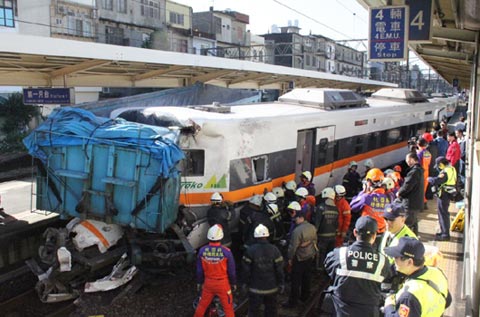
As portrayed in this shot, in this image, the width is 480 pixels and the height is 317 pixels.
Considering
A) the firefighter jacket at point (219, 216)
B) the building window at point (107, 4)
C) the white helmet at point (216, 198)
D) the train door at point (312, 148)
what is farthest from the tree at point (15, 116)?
the firefighter jacket at point (219, 216)

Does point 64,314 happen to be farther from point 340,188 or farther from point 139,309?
point 340,188

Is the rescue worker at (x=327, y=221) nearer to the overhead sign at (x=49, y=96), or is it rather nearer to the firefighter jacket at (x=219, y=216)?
the firefighter jacket at (x=219, y=216)

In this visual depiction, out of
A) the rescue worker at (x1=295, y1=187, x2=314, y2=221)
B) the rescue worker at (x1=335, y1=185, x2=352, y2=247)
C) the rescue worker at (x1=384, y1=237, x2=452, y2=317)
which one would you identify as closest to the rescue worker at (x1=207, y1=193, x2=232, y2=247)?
the rescue worker at (x1=295, y1=187, x2=314, y2=221)

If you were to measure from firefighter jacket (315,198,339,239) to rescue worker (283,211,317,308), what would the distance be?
0.66 meters

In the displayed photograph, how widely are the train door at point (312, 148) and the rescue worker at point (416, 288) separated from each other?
228 inches

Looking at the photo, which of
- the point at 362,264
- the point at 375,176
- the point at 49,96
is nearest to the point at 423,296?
the point at 362,264

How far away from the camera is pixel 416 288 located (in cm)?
342

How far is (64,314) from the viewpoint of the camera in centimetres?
658

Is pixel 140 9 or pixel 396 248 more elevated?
pixel 140 9

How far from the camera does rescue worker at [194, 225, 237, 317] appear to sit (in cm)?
557

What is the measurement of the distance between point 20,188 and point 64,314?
9586 millimetres

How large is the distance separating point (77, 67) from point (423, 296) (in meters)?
10.9

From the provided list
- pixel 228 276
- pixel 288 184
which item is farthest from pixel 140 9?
pixel 228 276

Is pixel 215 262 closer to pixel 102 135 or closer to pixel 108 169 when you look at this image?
pixel 108 169
